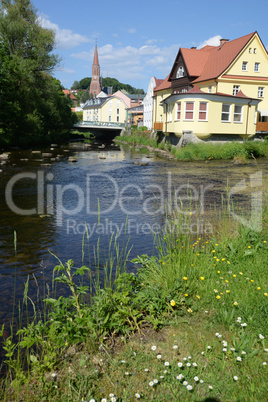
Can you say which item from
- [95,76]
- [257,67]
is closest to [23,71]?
[257,67]

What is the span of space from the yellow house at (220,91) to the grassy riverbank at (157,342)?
89.6ft

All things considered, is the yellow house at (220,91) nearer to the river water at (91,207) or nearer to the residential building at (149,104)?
the river water at (91,207)

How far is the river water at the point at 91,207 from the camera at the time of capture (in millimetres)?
6703

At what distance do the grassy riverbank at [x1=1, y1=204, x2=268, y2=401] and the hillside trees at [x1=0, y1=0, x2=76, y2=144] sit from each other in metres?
29.9

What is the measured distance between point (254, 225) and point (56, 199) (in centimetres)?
900

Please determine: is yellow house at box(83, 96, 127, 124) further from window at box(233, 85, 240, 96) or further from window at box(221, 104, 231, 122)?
window at box(221, 104, 231, 122)

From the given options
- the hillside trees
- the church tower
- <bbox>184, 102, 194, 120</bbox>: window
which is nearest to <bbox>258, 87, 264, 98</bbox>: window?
<bbox>184, 102, 194, 120</bbox>: window

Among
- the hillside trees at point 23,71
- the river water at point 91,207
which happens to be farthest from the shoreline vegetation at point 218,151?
the hillside trees at point 23,71

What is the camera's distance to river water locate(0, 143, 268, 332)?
6.70 metres

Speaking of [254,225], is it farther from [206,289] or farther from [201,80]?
[201,80]

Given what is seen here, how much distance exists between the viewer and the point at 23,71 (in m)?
33.4

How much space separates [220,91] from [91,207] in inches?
1156

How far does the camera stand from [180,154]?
93.5ft

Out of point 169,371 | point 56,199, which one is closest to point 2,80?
point 56,199
